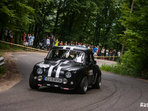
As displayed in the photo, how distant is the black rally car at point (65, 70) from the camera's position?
874 centimetres

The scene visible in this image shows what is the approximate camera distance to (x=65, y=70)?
876 cm

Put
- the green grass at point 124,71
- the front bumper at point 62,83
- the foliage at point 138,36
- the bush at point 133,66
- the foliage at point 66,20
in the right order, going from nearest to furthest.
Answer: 1. the front bumper at point 62,83
2. the foliage at point 66,20
3. the foliage at point 138,36
4. the bush at point 133,66
5. the green grass at point 124,71

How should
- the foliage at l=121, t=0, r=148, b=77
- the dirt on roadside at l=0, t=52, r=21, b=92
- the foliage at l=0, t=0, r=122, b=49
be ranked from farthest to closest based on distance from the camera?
the foliage at l=121, t=0, r=148, b=77, the foliage at l=0, t=0, r=122, b=49, the dirt on roadside at l=0, t=52, r=21, b=92

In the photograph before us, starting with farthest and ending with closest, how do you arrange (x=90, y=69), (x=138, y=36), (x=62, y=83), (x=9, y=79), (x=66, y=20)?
(x=66, y=20) → (x=138, y=36) → (x=9, y=79) → (x=90, y=69) → (x=62, y=83)

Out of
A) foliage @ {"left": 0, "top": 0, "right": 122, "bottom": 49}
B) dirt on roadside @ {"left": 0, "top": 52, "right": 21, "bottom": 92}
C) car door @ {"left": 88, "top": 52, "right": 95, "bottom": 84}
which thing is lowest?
dirt on roadside @ {"left": 0, "top": 52, "right": 21, "bottom": 92}

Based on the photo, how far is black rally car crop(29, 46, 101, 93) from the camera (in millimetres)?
8742

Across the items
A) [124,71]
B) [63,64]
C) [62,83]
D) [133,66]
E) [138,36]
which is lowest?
[124,71]

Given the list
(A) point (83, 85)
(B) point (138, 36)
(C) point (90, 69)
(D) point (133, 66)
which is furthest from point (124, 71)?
(A) point (83, 85)

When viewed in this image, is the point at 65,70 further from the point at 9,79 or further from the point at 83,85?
the point at 9,79

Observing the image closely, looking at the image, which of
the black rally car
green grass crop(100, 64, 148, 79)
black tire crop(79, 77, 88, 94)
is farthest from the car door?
green grass crop(100, 64, 148, 79)

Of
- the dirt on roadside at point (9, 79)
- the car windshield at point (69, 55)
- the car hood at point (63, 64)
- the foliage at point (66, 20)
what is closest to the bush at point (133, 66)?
the foliage at point (66, 20)

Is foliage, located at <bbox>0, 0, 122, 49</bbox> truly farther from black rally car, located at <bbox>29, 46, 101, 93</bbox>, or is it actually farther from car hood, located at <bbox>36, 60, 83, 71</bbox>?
car hood, located at <bbox>36, 60, 83, 71</bbox>

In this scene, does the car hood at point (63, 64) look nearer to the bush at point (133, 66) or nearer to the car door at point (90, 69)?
the car door at point (90, 69)

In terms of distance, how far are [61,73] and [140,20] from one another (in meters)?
12.1
